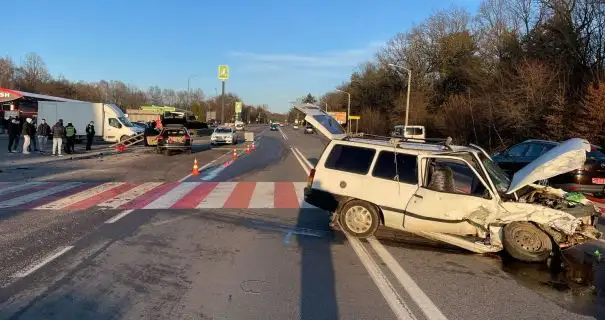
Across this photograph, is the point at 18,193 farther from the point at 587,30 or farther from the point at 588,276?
the point at 587,30

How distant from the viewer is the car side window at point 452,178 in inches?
291

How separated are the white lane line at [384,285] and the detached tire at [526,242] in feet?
6.28

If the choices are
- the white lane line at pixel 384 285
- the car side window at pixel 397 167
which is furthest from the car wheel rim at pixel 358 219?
the car side window at pixel 397 167

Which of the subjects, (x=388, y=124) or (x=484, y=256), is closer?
(x=484, y=256)

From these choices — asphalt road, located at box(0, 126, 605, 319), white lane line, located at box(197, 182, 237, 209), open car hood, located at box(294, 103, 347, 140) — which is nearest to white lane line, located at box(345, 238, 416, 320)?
asphalt road, located at box(0, 126, 605, 319)

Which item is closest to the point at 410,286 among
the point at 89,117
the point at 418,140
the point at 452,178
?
the point at 452,178

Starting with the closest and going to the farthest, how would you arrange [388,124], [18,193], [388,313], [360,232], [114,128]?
[388,313] < [360,232] < [18,193] < [114,128] < [388,124]

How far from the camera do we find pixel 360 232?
8070 mm

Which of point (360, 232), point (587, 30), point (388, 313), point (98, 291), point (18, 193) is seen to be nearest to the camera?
point (388, 313)

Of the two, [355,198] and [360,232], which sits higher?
[355,198]

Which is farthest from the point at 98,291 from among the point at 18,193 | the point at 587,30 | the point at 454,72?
the point at 454,72

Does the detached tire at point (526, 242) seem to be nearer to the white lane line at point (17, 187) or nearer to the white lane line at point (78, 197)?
the white lane line at point (78, 197)

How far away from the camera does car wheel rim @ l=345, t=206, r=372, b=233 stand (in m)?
8.02

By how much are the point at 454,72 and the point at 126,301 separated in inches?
2459
